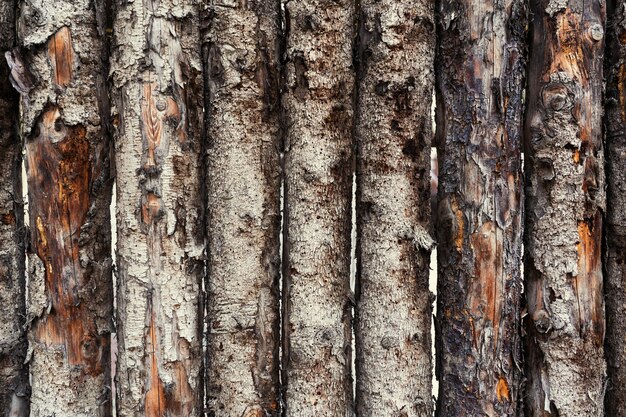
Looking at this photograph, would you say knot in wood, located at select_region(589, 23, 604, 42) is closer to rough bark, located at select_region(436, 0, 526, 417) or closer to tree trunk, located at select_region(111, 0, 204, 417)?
rough bark, located at select_region(436, 0, 526, 417)

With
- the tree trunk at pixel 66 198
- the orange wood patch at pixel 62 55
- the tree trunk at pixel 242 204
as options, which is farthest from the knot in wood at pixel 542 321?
the orange wood patch at pixel 62 55

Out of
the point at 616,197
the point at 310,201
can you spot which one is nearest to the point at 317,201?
the point at 310,201

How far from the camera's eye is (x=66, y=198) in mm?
2291

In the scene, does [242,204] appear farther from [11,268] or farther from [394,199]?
[11,268]

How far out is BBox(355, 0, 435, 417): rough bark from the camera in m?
2.35

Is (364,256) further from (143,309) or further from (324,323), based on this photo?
(143,309)

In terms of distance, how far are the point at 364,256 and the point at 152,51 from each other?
3.83 ft

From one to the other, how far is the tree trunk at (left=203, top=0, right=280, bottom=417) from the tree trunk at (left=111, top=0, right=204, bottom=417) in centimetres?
8

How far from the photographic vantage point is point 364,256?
8.02 feet

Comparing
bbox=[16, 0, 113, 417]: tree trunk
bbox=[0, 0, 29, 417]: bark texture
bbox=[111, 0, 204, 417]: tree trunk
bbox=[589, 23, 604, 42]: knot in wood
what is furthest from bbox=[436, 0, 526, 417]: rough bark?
bbox=[0, 0, 29, 417]: bark texture

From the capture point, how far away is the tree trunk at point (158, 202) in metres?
2.23

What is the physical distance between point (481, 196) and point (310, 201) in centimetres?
68

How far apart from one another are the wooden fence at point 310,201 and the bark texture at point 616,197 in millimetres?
13

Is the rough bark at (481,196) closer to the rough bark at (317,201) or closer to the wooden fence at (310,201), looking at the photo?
the wooden fence at (310,201)
